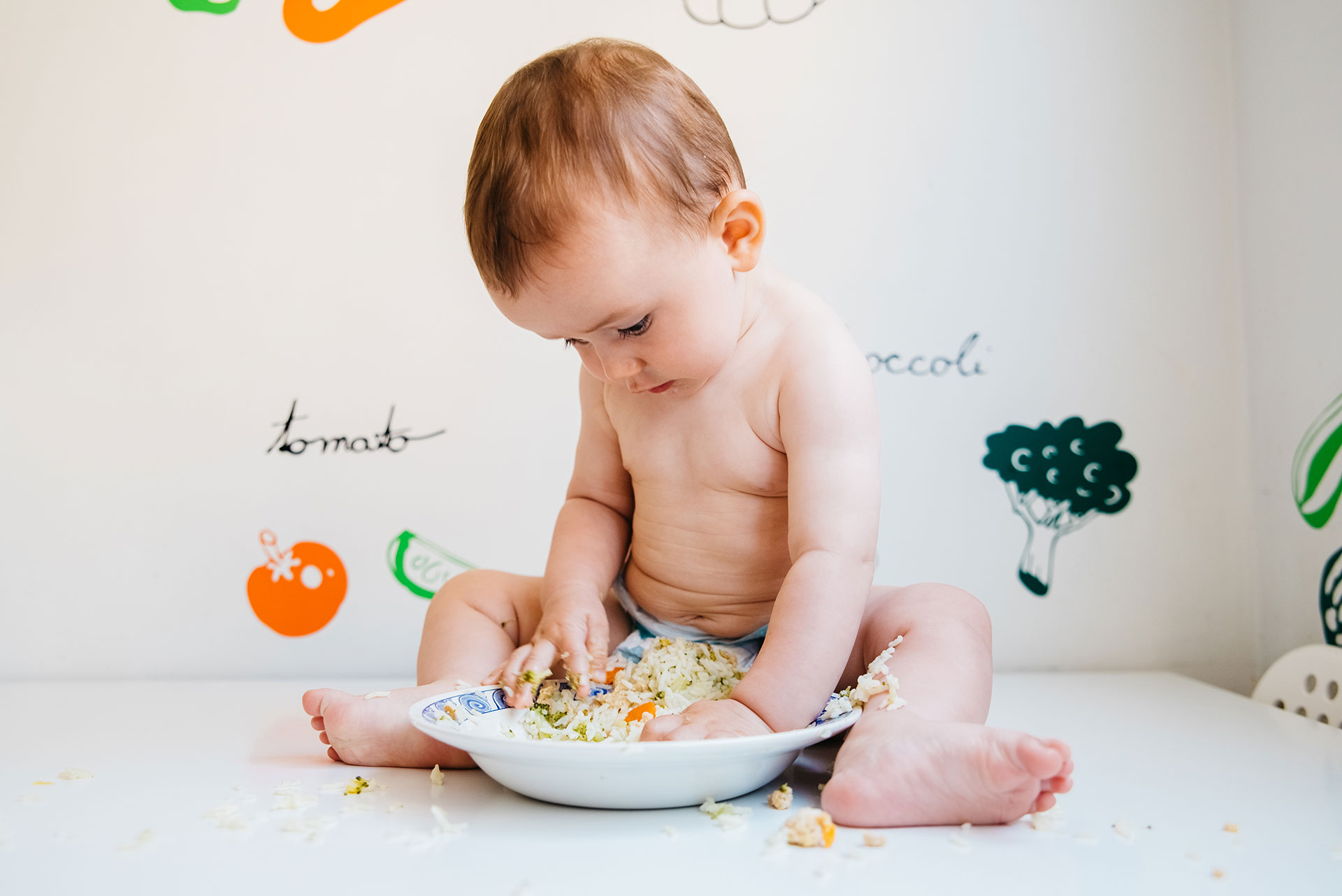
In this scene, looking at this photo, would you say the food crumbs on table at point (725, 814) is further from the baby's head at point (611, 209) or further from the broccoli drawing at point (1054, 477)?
the broccoli drawing at point (1054, 477)

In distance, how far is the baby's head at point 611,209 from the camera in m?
0.74

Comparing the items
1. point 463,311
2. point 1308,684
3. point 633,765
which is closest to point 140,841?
point 633,765

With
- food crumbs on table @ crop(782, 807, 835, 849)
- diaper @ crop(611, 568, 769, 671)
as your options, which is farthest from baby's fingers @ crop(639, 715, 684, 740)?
diaper @ crop(611, 568, 769, 671)

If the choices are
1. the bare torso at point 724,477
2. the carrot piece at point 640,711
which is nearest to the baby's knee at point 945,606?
the bare torso at point 724,477

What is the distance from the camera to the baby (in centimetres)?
73

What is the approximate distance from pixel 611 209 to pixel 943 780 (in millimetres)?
455

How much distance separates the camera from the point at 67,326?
138 centimetres

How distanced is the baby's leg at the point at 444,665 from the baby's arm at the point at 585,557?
3 cm

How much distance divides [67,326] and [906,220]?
45.1 inches

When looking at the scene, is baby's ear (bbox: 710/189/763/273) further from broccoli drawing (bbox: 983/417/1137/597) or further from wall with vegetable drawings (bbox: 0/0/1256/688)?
broccoli drawing (bbox: 983/417/1137/597)

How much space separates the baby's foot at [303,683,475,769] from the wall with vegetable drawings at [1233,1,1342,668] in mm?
989

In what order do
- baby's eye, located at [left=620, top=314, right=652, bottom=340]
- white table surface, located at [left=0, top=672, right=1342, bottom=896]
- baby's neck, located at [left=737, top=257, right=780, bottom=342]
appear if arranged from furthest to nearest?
baby's neck, located at [left=737, top=257, right=780, bottom=342], baby's eye, located at [left=620, top=314, right=652, bottom=340], white table surface, located at [left=0, top=672, right=1342, bottom=896]

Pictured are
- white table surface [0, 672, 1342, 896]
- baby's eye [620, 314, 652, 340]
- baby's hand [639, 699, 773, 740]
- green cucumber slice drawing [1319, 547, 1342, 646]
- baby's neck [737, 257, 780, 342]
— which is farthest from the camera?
green cucumber slice drawing [1319, 547, 1342, 646]

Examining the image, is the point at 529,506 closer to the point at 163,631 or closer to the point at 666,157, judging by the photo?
the point at 163,631
